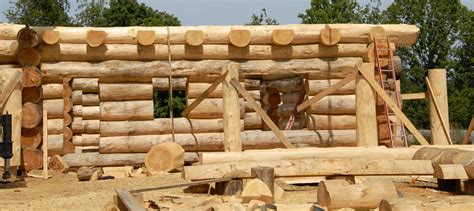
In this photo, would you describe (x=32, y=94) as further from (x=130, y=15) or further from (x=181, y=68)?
(x=130, y=15)

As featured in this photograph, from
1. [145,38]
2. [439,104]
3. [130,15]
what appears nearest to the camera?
[439,104]

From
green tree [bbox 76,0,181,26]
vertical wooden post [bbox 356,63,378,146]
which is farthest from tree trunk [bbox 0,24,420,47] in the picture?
green tree [bbox 76,0,181,26]

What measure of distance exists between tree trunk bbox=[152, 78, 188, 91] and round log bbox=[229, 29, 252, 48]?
1.83 meters

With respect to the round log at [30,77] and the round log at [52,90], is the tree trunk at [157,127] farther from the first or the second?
the round log at [30,77]

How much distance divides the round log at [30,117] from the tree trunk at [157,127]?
4.29 ft

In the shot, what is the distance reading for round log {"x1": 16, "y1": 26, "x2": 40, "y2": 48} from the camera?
16.5 m

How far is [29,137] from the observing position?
16703 millimetres

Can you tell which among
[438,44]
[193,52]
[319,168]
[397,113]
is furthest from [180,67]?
[438,44]

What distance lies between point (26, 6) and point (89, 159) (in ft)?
95.4

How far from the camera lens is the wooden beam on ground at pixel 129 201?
822cm

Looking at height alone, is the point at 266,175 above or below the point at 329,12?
below

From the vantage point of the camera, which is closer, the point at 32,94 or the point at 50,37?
the point at 50,37

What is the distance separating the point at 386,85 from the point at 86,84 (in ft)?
21.0

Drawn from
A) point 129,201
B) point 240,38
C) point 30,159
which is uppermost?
point 240,38
